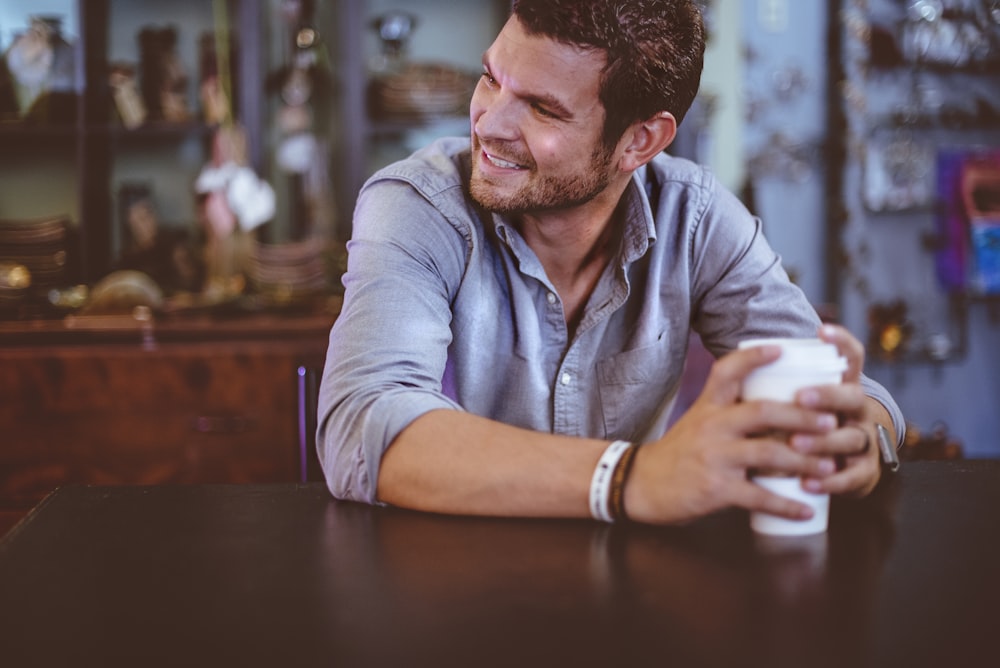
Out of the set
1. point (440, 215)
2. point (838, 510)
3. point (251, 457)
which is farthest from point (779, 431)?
point (251, 457)

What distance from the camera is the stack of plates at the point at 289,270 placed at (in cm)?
335

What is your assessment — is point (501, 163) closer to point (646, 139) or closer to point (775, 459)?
A: point (646, 139)

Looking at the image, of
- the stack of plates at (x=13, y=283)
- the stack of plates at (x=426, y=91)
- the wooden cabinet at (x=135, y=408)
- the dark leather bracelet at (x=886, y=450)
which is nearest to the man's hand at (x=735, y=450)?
the dark leather bracelet at (x=886, y=450)

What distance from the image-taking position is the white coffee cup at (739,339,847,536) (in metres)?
0.90

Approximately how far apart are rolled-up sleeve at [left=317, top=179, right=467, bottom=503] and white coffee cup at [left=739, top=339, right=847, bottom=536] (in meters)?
0.38

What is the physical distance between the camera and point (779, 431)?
0.91m

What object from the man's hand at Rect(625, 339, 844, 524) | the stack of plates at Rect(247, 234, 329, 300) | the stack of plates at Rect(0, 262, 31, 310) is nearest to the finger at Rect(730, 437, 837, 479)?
the man's hand at Rect(625, 339, 844, 524)

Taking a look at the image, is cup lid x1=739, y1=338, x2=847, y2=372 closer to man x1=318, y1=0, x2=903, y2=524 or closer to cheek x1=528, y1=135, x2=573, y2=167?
man x1=318, y1=0, x2=903, y2=524

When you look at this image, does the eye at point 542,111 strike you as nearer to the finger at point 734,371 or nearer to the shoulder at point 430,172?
the shoulder at point 430,172

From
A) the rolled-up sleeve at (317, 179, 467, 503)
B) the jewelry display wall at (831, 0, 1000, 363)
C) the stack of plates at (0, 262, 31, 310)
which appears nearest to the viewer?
the rolled-up sleeve at (317, 179, 467, 503)

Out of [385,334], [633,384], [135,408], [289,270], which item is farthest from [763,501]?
[289,270]

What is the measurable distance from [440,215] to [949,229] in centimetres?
333

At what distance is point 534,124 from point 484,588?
2.61 ft

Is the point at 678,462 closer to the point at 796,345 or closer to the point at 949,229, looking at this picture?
the point at 796,345
